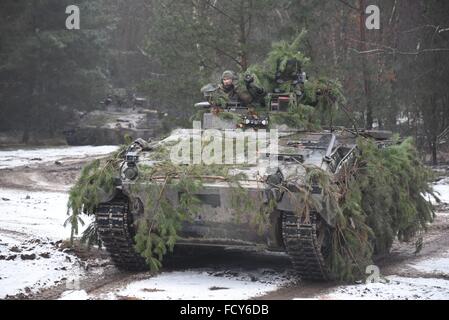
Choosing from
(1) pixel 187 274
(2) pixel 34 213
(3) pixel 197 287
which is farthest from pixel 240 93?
(2) pixel 34 213

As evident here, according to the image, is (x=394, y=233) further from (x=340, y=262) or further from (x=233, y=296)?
(x=233, y=296)

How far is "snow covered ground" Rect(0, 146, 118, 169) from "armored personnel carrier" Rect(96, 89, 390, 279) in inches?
526

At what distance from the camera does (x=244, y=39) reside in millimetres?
20250

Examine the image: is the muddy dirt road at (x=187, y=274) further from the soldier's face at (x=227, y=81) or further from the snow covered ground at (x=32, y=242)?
the soldier's face at (x=227, y=81)

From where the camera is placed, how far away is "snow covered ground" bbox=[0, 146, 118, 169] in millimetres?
22953

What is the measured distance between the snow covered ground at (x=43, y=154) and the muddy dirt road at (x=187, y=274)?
979cm

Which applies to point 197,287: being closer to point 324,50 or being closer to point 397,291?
point 397,291

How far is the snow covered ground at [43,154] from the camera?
2295 centimetres

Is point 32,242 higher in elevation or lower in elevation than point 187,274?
higher

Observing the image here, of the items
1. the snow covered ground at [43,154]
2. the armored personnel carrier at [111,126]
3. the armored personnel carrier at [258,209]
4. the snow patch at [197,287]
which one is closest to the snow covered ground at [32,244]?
the armored personnel carrier at [258,209]

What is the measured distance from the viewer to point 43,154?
25.6 metres

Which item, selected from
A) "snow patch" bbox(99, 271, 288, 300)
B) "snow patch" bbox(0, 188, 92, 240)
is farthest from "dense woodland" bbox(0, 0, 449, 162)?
"snow patch" bbox(99, 271, 288, 300)

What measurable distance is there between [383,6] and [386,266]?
14.6m

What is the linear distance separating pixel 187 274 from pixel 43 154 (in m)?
17.4
